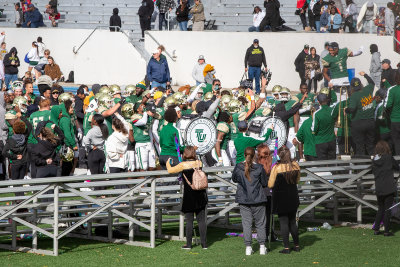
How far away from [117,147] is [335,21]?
1230 cm

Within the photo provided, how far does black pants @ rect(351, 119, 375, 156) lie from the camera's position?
15.1 m

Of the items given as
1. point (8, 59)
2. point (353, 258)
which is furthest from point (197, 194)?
point (8, 59)

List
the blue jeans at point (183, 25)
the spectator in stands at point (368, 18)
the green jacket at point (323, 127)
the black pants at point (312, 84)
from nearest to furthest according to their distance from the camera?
the green jacket at point (323, 127), the black pants at point (312, 84), the spectator in stands at point (368, 18), the blue jeans at point (183, 25)

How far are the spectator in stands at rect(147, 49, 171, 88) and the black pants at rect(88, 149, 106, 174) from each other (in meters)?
7.84

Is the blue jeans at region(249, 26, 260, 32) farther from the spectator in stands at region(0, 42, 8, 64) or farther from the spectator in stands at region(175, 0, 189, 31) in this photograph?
the spectator in stands at region(0, 42, 8, 64)

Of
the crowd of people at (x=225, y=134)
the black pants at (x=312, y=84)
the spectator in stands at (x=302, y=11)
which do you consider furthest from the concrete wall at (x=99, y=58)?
the crowd of people at (x=225, y=134)

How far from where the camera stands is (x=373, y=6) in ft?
65.0

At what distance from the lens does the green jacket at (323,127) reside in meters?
14.7

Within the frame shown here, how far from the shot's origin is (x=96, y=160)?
47.3ft

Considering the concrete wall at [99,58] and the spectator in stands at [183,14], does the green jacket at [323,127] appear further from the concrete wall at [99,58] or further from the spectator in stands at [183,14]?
the concrete wall at [99,58]

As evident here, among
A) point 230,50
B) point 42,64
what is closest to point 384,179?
point 230,50

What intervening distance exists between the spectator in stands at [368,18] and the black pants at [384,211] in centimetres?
714

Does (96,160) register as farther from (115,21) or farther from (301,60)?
(115,21)

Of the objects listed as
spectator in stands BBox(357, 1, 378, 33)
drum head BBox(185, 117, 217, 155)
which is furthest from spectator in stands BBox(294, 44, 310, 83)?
drum head BBox(185, 117, 217, 155)
